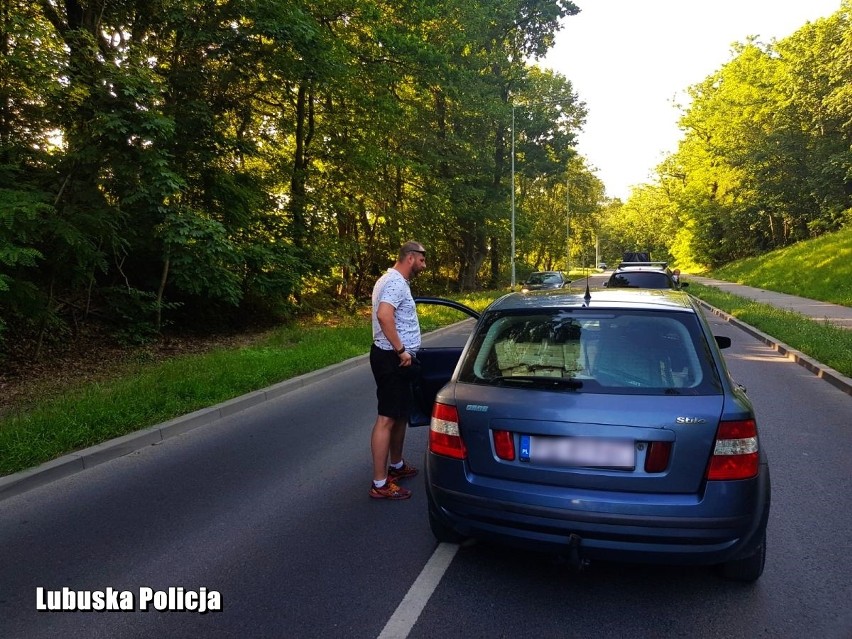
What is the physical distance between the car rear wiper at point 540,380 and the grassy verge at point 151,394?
13.3 feet

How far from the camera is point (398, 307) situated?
13.5 ft

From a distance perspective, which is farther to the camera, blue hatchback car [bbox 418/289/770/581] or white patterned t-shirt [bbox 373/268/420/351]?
white patterned t-shirt [bbox 373/268/420/351]

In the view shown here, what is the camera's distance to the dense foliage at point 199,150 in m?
8.27

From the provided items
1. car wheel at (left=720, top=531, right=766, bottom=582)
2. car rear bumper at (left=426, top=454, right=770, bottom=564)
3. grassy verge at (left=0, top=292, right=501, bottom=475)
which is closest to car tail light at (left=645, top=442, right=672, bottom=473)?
car rear bumper at (left=426, top=454, right=770, bottom=564)

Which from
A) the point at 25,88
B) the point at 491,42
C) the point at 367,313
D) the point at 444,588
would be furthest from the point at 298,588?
the point at 491,42

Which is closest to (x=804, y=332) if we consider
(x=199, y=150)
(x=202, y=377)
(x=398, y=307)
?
(x=398, y=307)

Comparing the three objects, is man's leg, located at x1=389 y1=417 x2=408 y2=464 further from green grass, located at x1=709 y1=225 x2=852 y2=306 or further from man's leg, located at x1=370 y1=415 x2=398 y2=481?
green grass, located at x1=709 y1=225 x2=852 y2=306

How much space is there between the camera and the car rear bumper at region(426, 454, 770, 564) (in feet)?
8.46

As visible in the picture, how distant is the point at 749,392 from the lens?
25.3 ft

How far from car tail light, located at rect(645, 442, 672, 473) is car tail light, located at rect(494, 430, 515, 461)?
0.62 metres

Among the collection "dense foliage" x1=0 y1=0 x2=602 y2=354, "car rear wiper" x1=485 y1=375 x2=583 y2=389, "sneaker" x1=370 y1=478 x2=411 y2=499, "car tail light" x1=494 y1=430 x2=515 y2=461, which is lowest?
"sneaker" x1=370 y1=478 x2=411 y2=499

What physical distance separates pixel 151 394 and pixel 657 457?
6050mm

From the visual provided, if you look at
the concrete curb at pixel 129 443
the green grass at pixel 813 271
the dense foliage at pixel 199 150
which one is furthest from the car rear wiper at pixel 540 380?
the green grass at pixel 813 271

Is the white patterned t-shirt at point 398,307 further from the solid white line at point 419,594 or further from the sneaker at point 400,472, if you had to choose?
the solid white line at point 419,594
